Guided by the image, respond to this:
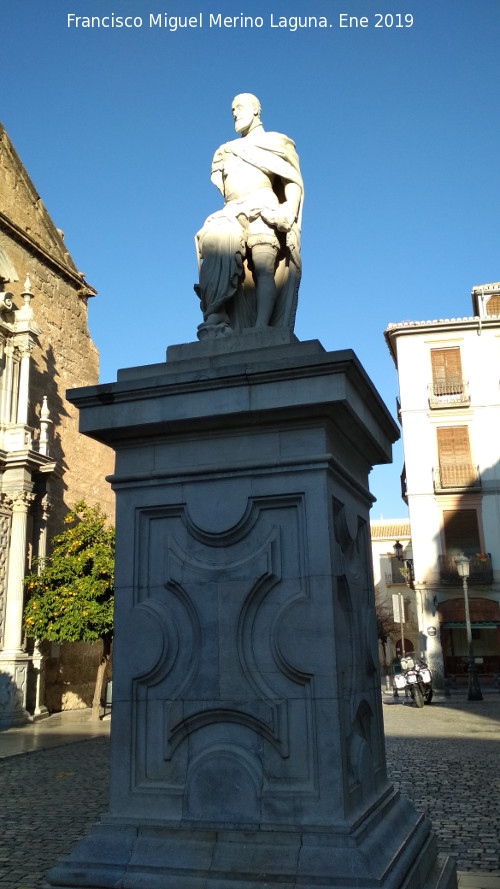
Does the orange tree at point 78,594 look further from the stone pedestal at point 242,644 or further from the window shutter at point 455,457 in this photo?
the window shutter at point 455,457

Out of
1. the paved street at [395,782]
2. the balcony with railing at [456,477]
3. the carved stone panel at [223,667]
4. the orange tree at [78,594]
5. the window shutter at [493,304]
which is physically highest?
the window shutter at [493,304]

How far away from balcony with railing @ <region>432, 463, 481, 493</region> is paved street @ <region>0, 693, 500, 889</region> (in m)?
14.3

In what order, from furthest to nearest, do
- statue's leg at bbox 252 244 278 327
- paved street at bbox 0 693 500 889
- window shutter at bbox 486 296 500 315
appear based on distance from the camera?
1. window shutter at bbox 486 296 500 315
2. paved street at bbox 0 693 500 889
3. statue's leg at bbox 252 244 278 327

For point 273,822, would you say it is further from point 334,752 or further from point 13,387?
point 13,387

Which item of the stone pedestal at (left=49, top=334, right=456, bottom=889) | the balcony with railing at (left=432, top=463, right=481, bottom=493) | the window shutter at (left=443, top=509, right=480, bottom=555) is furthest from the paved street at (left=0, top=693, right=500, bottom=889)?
the balcony with railing at (left=432, top=463, right=481, bottom=493)

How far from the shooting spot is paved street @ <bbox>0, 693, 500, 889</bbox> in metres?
5.79

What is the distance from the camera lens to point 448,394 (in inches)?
1271

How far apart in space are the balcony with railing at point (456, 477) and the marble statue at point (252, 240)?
2656 cm

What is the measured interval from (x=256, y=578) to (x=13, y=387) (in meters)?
18.9

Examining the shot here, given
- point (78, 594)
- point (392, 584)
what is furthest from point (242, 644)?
point (392, 584)

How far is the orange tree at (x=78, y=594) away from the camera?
59.3 ft

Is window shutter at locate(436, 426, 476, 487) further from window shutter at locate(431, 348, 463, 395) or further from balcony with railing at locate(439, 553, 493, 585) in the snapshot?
balcony with railing at locate(439, 553, 493, 585)

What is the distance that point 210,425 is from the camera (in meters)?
4.13

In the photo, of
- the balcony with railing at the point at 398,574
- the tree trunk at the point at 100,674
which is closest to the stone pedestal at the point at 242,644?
the tree trunk at the point at 100,674
